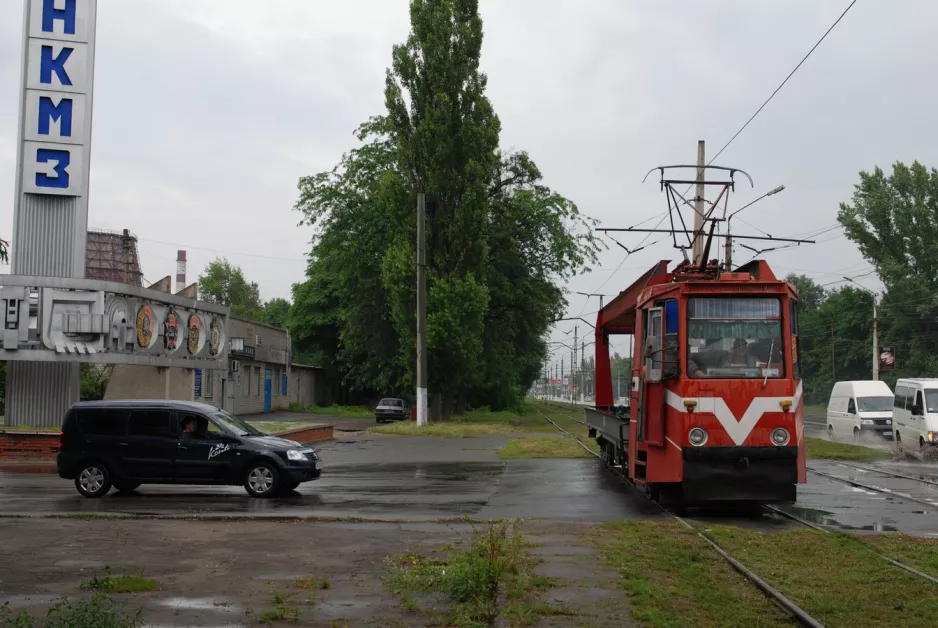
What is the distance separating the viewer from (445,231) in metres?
41.1

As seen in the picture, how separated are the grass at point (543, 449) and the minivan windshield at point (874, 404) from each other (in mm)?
10360

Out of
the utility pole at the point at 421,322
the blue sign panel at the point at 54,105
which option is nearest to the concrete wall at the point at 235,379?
the utility pole at the point at 421,322

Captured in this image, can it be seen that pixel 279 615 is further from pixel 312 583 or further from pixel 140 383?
pixel 140 383

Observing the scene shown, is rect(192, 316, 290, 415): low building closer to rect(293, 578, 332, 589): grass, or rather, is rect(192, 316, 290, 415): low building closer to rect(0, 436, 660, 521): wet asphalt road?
rect(0, 436, 660, 521): wet asphalt road

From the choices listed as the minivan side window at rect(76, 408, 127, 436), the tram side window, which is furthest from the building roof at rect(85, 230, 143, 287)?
the tram side window

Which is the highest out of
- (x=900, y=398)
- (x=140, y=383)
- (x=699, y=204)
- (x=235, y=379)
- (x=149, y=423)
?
(x=699, y=204)

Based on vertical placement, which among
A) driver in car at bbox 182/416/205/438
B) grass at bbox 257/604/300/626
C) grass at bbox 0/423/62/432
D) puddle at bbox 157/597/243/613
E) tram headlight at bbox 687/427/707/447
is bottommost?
puddle at bbox 157/597/243/613

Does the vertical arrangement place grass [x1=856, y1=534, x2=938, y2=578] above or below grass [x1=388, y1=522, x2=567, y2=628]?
below

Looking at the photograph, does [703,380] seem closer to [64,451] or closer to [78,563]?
[78,563]

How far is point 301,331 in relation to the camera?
219 ft

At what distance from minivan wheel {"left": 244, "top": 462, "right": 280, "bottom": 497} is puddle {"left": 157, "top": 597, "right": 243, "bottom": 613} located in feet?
28.0

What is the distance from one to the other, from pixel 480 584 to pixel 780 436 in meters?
6.80

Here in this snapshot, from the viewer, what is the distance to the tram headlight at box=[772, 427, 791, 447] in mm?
13094

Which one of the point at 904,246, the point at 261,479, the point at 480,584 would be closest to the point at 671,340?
the point at 480,584
